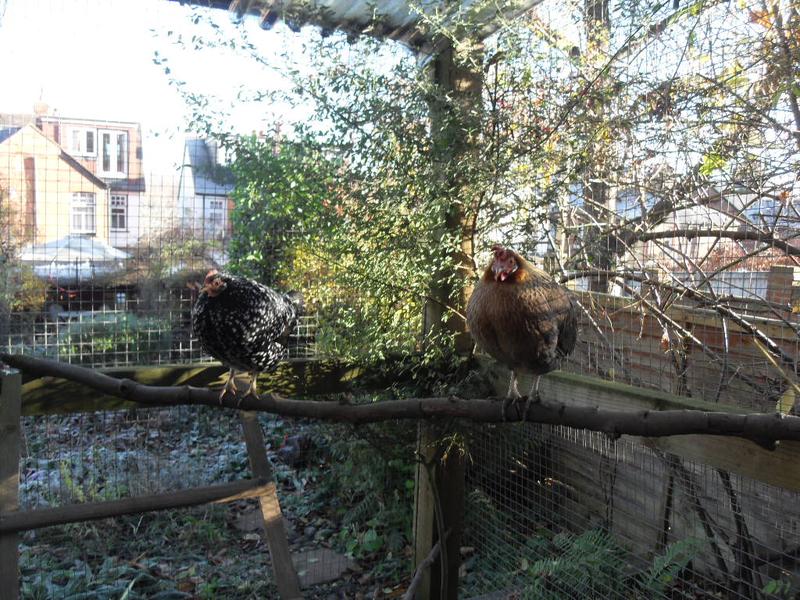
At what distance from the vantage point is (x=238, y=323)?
2.24m

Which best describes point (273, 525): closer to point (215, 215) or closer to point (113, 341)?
point (113, 341)

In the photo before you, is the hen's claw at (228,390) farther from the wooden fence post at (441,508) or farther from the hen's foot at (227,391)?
the wooden fence post at (441,508)

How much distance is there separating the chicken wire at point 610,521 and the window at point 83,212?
284 cm

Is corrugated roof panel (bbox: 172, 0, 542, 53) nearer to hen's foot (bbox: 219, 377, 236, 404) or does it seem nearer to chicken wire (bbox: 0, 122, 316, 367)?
chicken wire (bbox: 0, 122, 316, 367)

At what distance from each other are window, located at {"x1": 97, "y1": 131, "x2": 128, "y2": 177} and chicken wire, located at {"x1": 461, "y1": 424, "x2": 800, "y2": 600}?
9.21ft

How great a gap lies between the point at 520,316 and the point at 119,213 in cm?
323

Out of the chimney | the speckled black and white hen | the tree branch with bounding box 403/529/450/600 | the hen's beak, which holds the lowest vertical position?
the tree branch with bounding box 403/529/450/600

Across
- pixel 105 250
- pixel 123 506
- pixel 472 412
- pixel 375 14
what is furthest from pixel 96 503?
pixel 375 14

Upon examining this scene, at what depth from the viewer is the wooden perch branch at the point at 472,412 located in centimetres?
140

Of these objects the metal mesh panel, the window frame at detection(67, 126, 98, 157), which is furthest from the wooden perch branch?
the window frame at detection(67, 126, 98, 157)

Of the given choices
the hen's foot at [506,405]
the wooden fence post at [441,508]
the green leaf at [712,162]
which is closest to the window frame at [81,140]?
the wooden fence post at [441,508]

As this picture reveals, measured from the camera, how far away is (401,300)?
2.92m

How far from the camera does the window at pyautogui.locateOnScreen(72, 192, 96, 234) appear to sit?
12.3ft

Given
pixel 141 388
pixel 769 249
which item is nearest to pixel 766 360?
pixel 769 249
